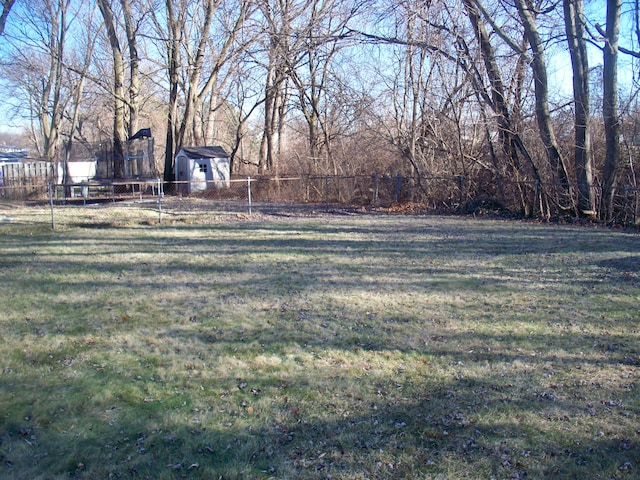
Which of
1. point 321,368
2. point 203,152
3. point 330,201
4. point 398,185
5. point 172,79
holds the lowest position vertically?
point 321,368

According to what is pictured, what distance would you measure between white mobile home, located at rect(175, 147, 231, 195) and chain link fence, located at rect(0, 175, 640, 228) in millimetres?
2876

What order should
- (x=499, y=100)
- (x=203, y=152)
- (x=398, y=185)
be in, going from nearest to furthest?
(x=499, y=100) < (x=398, y=185) < (x=203, y=152)

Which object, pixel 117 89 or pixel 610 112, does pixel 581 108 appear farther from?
pixel 117 89

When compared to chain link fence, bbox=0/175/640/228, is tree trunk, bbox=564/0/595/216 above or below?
above

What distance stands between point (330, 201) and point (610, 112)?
1153cm

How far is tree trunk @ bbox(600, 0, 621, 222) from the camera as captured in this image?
14.9 meters

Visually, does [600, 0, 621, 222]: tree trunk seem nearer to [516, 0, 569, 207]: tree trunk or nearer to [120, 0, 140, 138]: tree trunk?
[516, 0, 569, 207]: tree trunk

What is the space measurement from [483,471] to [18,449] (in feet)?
10.4

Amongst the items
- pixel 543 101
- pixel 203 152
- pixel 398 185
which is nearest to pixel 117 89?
pixel 203 152

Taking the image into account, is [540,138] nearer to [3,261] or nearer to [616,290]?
[616,290]

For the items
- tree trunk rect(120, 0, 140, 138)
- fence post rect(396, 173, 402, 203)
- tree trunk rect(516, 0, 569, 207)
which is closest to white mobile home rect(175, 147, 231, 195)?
tree trunk rect(120, 0, 140, 138)

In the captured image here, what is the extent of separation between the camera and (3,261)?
10.2m

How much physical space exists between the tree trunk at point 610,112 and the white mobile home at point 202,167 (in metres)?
19.2

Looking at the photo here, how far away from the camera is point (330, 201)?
23.2 m
